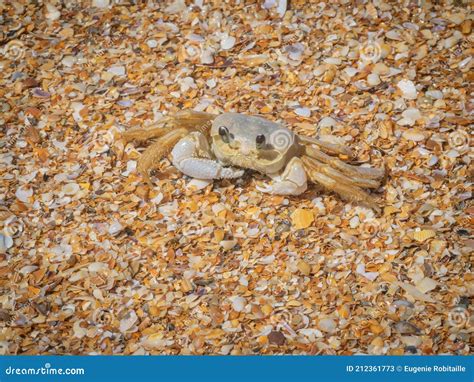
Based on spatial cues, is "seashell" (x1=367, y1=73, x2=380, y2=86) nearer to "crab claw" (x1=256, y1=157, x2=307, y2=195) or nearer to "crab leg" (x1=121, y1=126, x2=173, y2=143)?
"crab claw" (x1=256, y1=157, x2=307, y2=195)

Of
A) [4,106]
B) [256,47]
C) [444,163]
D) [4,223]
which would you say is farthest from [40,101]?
[444,163]

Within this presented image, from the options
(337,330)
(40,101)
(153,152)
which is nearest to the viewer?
(337,330)

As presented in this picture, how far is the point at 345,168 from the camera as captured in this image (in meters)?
2.60

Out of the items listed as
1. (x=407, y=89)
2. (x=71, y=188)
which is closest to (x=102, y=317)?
(x=71, y=188)

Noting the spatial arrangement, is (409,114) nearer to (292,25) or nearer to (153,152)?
(292,25)

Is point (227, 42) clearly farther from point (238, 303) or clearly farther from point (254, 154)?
point (238, 303)

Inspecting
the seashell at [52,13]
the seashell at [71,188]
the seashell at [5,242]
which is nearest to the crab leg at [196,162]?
the seashell at [71,188]

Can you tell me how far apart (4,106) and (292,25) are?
1662 mm

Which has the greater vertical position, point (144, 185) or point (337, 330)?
point (144, 185)

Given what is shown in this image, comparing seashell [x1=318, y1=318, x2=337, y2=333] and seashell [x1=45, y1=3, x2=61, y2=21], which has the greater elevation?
seashell [x1=45, y1=3, x2=61, y2=21]

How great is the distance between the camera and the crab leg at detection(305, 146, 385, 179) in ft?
8.55

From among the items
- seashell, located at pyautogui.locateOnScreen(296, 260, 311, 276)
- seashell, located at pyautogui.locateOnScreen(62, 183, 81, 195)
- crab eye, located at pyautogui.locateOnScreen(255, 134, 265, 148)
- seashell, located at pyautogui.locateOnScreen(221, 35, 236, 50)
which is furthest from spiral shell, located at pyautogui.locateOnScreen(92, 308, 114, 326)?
seashell, located at pyautogui.locateOnScreen(221, 35, 236, 50)

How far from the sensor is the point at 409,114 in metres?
2.93

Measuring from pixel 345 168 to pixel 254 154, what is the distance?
42cm
